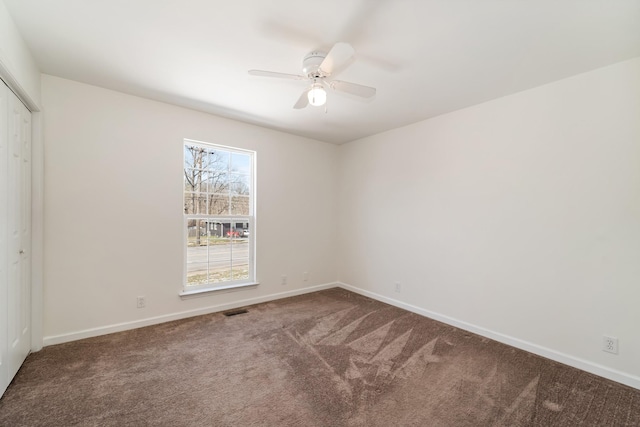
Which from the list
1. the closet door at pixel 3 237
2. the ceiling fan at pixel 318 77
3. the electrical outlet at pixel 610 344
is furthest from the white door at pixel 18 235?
the electrical outlet at pixel 610 344


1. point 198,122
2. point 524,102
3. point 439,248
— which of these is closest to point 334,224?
point 439,248

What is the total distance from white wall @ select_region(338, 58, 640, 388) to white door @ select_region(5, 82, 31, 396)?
3781 millimetres

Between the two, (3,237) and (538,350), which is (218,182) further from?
(538,350)

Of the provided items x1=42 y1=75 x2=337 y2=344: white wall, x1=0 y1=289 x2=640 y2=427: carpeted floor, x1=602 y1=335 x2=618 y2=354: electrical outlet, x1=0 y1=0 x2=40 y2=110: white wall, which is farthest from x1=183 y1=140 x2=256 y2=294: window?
x1=602 y1=335 x2=618 y2=354: electrical outlet

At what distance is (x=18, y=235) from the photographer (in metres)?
2.11

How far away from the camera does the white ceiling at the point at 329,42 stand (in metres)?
1.66

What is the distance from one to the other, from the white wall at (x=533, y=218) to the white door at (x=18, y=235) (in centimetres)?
378

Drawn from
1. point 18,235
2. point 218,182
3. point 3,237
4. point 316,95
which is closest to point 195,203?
point 218,182

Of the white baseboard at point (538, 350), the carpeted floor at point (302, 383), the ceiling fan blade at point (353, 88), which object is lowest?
the carpeted floor at point (302, 383)

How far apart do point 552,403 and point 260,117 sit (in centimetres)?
383

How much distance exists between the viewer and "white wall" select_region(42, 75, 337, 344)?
2578mm

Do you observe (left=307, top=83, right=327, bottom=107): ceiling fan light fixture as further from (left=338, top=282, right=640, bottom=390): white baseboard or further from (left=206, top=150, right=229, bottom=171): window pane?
(left=338, top=282, right=640, bottom=390): white baseboard

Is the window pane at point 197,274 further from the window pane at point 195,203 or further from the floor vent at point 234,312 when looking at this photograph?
the window pane at point 195,203

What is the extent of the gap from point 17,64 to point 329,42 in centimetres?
219
